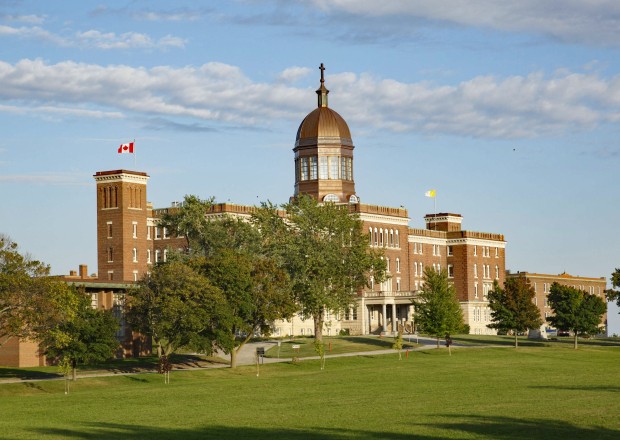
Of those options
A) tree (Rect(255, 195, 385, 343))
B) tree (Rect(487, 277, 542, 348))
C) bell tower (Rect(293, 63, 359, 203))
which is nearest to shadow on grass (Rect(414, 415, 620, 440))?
tree (Rect(255, 195, 385, 343))

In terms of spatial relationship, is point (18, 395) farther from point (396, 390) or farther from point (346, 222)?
point (346, 222)

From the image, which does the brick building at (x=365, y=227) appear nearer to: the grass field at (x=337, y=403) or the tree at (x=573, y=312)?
the tree at (x=573, y=312)

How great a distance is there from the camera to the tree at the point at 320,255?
115m

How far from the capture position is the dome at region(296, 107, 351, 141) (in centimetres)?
14738

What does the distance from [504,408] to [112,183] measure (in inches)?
3490

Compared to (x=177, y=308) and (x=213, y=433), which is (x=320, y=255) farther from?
(x=213, y=433)

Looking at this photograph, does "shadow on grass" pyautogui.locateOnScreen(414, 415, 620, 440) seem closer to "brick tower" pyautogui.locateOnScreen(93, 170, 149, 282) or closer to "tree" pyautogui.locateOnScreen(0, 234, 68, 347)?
"tree" pyautogui.locateOnScreen(0, 234, 68, 347)

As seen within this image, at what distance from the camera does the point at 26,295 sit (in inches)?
2879

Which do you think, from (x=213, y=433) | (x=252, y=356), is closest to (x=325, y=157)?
(x=252, y=356)

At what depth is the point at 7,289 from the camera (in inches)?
2872

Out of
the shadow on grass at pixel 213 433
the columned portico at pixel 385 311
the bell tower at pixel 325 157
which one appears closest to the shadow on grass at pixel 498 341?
the columned portico at pixel 385 311

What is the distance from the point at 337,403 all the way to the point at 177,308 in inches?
1189

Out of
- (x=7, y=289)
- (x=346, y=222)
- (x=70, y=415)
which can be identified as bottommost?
(x=70, y=415)

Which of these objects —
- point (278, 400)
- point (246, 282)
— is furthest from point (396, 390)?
point (246, 282)
